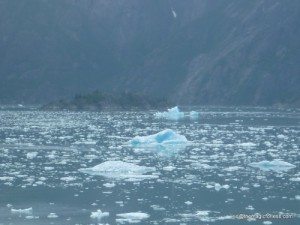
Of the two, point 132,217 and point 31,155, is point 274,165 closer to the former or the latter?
point 31,155

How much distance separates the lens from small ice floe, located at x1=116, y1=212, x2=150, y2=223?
21.6 metres

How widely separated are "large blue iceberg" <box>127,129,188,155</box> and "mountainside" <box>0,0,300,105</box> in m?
84.5

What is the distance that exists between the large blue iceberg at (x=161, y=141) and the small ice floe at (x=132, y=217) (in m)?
19.8

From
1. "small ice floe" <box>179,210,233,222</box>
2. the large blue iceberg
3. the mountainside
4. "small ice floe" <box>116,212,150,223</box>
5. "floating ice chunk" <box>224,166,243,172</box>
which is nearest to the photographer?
"small ice floe" <box>116,212,150,223</box>

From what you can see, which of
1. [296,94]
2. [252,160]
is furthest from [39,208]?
[296,94]

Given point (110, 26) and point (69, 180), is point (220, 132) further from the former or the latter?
point (110, 26)

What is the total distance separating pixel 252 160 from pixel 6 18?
159 metres

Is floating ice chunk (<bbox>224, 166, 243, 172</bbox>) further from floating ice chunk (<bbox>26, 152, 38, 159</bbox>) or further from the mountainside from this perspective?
the mountainside

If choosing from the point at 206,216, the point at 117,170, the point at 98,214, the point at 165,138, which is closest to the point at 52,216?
the point at 98,214

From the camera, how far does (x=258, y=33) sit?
15125 cm

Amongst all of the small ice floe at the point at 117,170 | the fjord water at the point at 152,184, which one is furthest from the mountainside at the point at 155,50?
the small ice floe at the point at 117,170

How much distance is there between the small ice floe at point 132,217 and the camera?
21.6 m

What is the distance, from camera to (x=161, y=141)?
44.1 metres

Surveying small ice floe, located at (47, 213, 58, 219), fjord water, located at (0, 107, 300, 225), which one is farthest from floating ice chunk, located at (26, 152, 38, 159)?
small ice floe, located at (47, 213, 58, 219)
